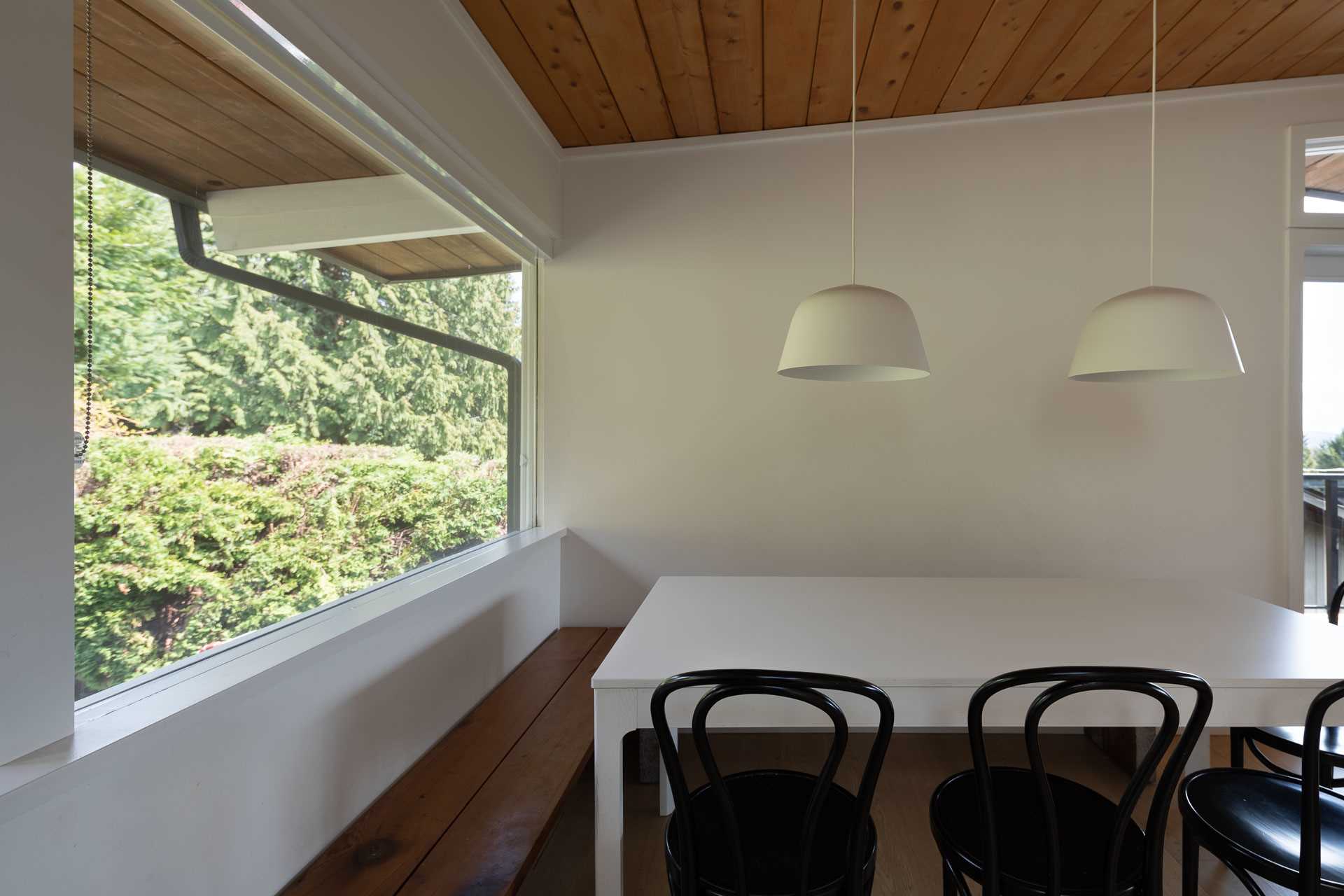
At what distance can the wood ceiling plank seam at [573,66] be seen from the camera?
231 cm

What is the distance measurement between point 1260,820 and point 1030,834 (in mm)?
525

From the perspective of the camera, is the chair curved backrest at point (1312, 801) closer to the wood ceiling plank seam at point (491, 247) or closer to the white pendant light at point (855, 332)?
the white pendant light at point (855, 332)

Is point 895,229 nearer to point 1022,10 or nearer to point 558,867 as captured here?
point 1022,10

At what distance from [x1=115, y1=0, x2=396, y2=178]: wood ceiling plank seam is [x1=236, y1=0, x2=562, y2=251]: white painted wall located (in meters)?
0.11

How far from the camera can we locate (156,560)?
1205mm

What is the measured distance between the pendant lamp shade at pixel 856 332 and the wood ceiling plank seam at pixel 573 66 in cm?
147

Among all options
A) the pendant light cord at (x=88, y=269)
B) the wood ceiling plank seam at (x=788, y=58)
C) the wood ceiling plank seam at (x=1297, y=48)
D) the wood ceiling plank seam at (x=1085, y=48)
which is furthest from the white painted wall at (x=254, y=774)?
the wood ceiling plank seam at (x=1297, y=48)

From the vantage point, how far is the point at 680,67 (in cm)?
268

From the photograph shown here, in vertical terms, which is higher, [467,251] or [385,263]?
Answer: [467,251]

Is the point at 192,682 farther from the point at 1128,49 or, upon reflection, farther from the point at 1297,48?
the point at 1297,48

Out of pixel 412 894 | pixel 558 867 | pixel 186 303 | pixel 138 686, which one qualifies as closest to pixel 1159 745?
pixel 412 894

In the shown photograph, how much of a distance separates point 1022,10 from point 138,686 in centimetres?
319

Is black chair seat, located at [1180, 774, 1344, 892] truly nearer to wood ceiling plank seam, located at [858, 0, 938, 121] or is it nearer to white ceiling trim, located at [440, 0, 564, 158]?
wood ceiling plank seam, located at [858, 0, 938, 121]

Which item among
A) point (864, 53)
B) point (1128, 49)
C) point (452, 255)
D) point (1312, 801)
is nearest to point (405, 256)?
point (452, 255)
